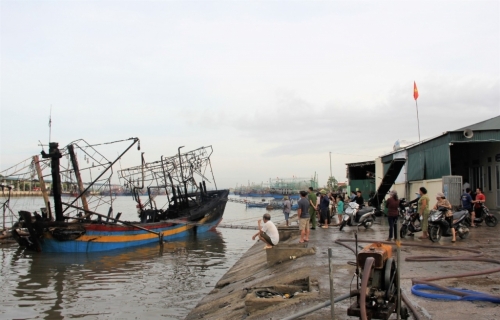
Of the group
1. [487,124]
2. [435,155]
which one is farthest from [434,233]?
[487,124]

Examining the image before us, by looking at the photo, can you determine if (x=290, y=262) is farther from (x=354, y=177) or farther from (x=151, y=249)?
(x=354, y=177)

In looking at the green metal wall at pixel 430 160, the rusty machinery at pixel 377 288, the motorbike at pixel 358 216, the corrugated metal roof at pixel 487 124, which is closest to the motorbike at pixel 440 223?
the motorbike at pixel 358 216

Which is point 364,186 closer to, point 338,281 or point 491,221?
point 491,221

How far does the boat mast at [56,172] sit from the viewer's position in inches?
872

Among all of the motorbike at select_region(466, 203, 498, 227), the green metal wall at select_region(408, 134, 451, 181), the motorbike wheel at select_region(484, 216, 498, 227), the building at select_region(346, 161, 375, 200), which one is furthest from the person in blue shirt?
the building at select_region(346, 161, 375, 200)

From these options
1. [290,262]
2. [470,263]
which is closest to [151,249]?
[290,262]

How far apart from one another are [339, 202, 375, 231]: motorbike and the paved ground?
2602mm

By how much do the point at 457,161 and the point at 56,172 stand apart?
20.9 m

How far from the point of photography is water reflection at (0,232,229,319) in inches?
449

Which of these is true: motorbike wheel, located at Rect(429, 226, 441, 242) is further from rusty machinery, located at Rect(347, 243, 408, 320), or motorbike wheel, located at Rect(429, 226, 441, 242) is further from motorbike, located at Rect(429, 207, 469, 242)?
rusty machinery, located at Rect(347, 243, 408, 320)

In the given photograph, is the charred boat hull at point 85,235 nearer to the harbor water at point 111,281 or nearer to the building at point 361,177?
the harbor water at point 111,281

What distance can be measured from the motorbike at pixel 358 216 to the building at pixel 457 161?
10.0 feet

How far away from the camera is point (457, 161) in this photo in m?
24.5

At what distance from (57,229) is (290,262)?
560 inches
